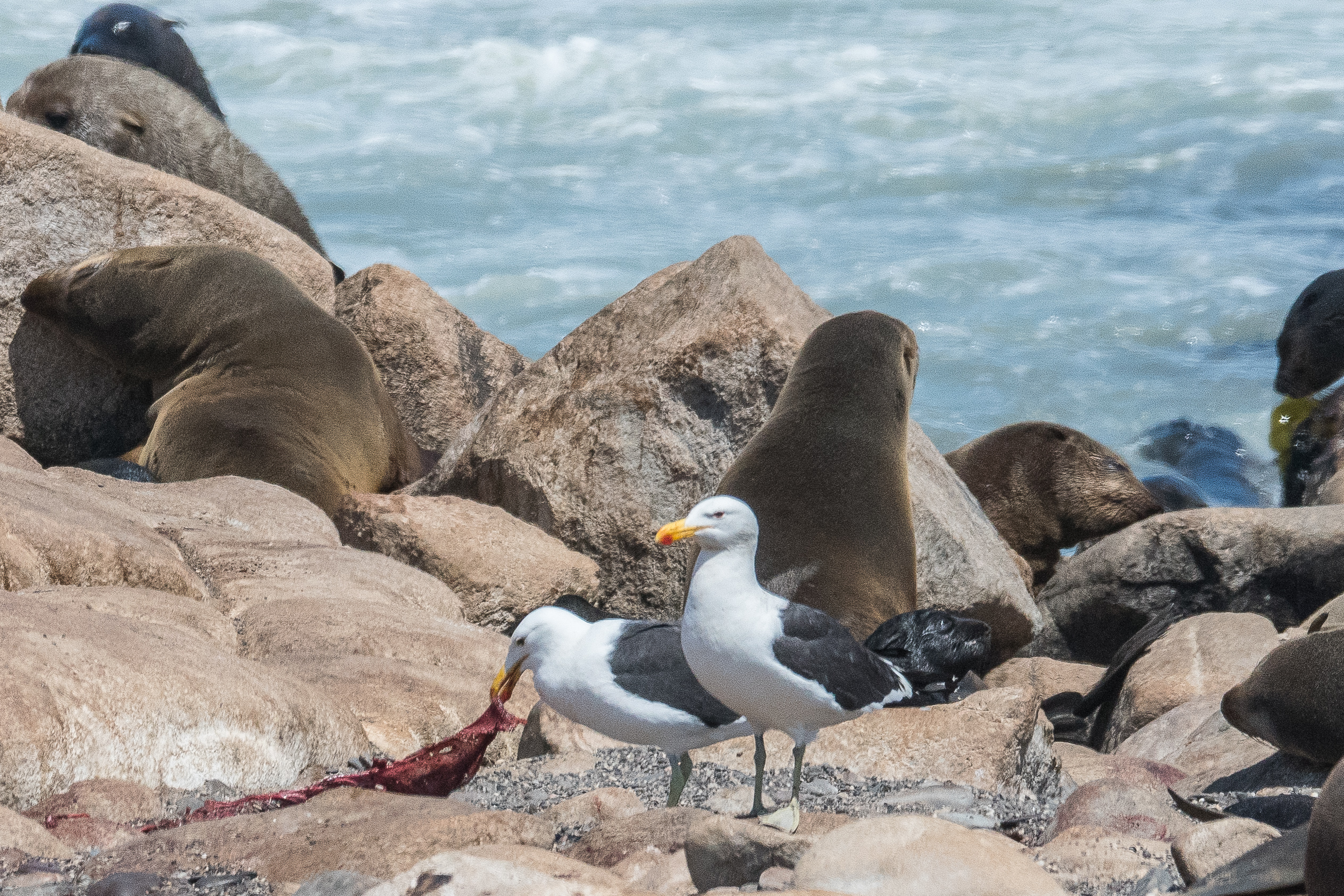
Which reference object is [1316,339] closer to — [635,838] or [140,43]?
[635,838]

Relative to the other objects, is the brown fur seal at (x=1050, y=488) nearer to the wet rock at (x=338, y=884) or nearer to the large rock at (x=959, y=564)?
the large rock at (x=959, y=564)

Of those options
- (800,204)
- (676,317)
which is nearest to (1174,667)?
(676,317)

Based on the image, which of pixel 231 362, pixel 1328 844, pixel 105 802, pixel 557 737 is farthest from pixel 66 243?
pixel 1328 844

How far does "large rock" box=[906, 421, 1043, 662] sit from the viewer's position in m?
7.95

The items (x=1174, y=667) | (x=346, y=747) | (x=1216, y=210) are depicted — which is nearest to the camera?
(x=346, y=747)

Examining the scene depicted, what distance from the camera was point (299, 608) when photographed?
19.1 feet

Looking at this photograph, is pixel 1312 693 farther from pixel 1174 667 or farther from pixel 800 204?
pixel 800 204

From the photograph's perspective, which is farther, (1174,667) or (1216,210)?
(1216,210)

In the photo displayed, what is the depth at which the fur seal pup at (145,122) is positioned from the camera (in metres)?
11.3

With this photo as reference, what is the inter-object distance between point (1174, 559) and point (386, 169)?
17.9 m

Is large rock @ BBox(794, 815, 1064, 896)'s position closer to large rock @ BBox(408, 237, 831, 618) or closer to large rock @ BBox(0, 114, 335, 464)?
large rock @ BBox(408, 237, 831, 618)

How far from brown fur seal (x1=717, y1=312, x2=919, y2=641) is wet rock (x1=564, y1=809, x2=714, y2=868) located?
2.91m

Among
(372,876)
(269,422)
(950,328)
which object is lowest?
(950,328)

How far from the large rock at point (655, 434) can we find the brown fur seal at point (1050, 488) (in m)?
2.96
